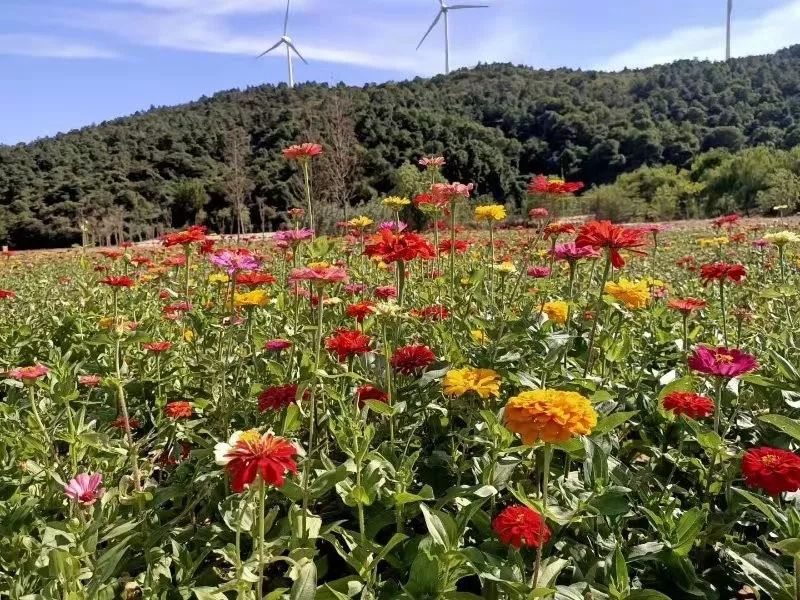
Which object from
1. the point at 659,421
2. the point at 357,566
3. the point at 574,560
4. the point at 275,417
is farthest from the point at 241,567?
the point at 659,421

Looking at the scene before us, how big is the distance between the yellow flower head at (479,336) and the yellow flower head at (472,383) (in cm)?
69

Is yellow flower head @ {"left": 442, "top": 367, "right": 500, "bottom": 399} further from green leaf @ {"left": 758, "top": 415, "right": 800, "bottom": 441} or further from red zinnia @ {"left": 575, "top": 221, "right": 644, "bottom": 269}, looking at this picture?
green leaf @ {"left": 758, "top": 415, "right": 800, "bottom": 441}

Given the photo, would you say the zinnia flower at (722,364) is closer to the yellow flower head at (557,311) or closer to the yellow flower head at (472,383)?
the yellow flower head at (472,383)

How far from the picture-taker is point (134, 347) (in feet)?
10.2

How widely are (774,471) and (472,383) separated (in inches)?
27.0

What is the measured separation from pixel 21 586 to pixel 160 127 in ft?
177

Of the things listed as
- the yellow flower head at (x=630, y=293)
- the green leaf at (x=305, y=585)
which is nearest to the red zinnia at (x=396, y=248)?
the yellow flower head at (x=630, y=293)

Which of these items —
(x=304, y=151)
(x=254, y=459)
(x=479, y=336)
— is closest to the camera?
(x=254, y=459)

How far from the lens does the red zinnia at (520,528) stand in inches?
48.7

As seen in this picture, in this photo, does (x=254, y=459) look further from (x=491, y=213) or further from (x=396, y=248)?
(x=491, y=213)

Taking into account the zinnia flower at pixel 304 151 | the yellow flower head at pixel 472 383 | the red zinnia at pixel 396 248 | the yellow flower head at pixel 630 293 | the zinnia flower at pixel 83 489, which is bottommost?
the zinnia flower at pixel 83 489

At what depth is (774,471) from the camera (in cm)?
129

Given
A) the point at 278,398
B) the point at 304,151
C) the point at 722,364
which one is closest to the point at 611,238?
the point at 722,364

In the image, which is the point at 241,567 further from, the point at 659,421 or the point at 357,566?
the point at 659,421
